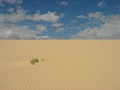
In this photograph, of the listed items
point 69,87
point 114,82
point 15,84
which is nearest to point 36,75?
point 15,84

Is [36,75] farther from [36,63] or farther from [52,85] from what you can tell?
[36,63]

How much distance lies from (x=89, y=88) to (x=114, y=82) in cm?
164

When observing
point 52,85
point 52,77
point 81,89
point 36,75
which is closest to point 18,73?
point 36,75

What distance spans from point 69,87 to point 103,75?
9.90 ft

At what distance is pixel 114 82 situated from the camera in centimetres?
1073

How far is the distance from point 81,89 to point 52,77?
8.23 ft

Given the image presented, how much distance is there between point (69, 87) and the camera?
32.2 ft

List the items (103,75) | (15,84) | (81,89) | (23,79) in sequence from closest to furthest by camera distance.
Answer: (81,89) < (15,84) < (23,79) < (103,75)

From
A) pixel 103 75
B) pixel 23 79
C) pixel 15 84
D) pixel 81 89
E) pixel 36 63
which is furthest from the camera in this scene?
pixel 36 63

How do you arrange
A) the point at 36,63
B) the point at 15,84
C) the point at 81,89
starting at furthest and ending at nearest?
the point at 36,63 < the point at 15,84 < the point at 81,89

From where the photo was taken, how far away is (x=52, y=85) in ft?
33.3

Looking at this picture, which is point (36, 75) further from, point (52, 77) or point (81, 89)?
point (81, 89)

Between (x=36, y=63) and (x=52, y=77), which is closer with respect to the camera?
(x=52, y=77)

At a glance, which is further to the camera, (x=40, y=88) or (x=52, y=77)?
(x=52, y=77)
